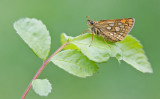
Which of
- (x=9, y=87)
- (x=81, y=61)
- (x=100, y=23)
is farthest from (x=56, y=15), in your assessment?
(x=81, y=61)

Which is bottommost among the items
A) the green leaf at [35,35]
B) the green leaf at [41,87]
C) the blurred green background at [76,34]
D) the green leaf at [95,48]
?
the blurred green background at [76,34]

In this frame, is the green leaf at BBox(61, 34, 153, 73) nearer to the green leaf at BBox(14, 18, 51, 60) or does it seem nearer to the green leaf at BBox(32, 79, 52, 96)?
the green leaf at BBox(14, 18, 51, 60)

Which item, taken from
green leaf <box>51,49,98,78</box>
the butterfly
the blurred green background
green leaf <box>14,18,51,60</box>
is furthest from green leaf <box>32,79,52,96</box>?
the blurred green background

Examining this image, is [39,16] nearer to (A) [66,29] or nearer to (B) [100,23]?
(A) [66,29]

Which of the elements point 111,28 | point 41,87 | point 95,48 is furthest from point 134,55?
point 41,87

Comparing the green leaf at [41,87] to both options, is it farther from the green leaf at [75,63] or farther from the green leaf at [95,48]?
the green leaf at [95,48]

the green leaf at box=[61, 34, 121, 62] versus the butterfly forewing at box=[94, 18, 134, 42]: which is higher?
the green leaf at box=[61, 34, 121, 62]

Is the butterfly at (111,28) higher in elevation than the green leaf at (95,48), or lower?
lower

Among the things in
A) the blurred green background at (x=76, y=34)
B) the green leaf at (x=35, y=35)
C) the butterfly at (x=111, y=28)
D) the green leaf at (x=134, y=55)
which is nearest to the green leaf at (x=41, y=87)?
the green leaf at (x=35, y=35)
